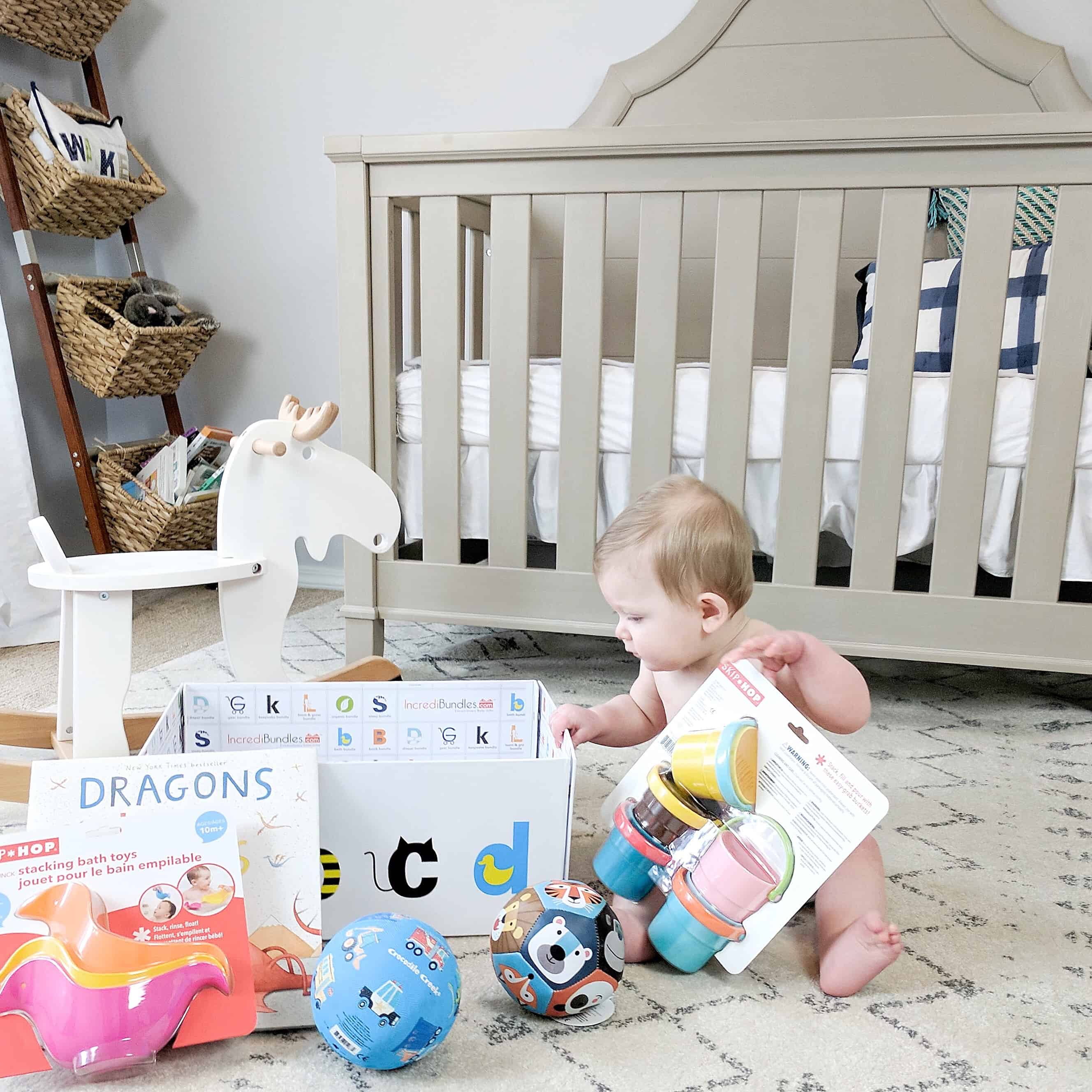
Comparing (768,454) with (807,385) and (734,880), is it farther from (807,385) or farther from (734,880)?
(734,880)

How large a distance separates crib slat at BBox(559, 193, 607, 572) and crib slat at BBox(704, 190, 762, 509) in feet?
0.55

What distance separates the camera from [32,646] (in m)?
1.79

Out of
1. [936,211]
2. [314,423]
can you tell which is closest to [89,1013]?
[314,423]

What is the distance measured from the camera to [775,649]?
2.73 feet

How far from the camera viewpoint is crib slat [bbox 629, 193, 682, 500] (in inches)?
54.5

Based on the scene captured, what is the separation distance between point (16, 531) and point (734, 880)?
1602 millimetres

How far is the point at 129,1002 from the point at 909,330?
1.18 metres

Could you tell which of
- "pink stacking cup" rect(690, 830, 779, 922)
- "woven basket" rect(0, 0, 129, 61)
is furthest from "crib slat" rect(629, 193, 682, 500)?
"woven basket" rect(0, 0, 129, 61)

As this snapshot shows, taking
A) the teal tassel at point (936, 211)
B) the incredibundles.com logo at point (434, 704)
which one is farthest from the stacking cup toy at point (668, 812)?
the teal tassel at point (936, 211)

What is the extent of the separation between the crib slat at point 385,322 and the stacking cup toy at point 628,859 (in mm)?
800

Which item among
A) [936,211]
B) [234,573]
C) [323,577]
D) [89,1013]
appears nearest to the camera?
[89,1013]

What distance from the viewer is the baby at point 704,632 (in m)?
0.83

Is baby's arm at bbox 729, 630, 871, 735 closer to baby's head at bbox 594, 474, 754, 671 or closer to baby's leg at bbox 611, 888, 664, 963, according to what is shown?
baby's head at bbox 594, 474, 754, 671

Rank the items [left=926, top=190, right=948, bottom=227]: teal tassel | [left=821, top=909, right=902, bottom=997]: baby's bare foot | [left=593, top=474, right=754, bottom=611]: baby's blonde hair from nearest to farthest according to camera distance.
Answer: [left=821, top=909, right=902, bottom=997]: baby's bare foot, [left=593, top=474, right=754, bottom=611]: baby's blonde hair, [left=926, top=190, right=948, bottom=227]: teal tassel
